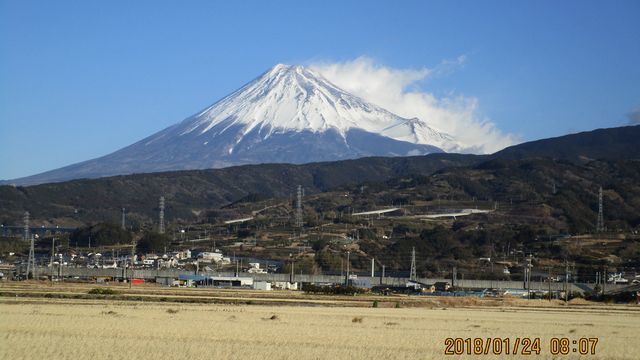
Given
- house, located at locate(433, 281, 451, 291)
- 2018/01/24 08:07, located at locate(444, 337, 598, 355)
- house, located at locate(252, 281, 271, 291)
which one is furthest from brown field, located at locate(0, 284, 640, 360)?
house, located at locate(433, 281, 451, 291)

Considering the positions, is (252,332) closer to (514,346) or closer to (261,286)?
(514,346)

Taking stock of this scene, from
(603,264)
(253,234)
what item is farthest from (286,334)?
(253,234)

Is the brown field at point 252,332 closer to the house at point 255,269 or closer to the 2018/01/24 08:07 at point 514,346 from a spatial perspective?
the 2018/01/24 08:07 at point 514,346

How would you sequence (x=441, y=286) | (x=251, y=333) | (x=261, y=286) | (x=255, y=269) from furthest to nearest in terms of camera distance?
Result: (x=255, y=269) < (x=441, y=286) < (x=261, y=286) < (x=251, y=333)

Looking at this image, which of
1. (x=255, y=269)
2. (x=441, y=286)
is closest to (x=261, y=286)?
(x=441, y=286)

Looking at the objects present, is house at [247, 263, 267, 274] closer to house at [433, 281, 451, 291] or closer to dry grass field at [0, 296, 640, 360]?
house at [433, 281, 451, 291]

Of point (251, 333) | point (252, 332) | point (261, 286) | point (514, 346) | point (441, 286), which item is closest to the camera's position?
point (514, 346)
